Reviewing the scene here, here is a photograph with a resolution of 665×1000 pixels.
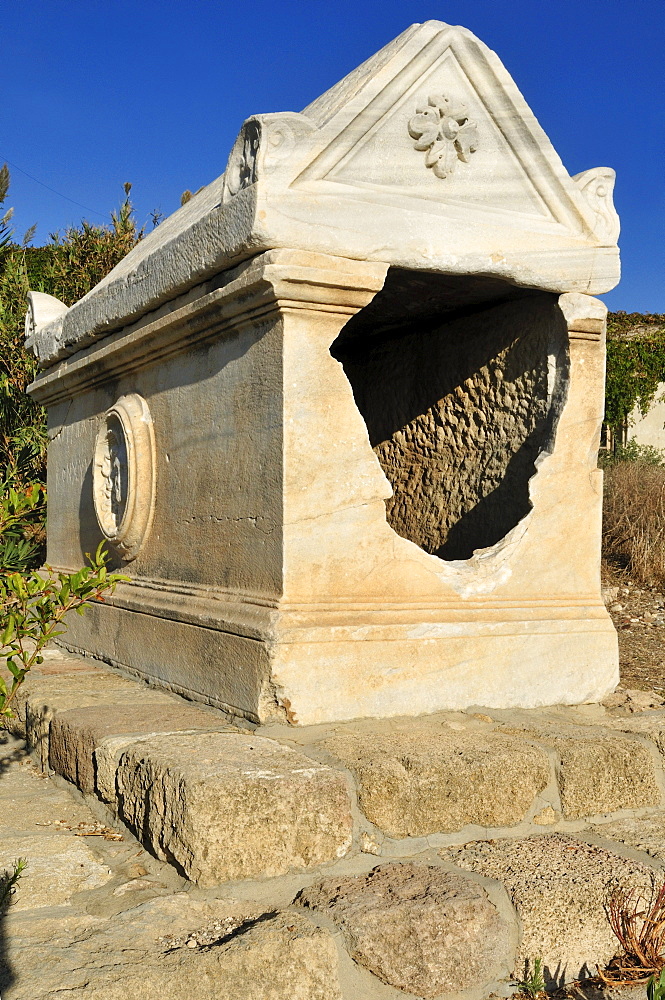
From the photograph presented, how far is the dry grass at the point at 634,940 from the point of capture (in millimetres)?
2076

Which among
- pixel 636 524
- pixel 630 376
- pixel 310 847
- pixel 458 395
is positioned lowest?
pixel 310 847

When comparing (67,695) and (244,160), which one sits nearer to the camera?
(244,160)

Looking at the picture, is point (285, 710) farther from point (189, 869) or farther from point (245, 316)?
point (245, 316)

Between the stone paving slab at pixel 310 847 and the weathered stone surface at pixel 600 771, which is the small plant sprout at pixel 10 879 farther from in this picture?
the weathered stone surface at pixel 600 771

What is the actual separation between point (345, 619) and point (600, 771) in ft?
2.86

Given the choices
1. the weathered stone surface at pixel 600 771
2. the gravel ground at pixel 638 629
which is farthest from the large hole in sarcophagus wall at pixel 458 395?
the gravel ground at pixel 638 629

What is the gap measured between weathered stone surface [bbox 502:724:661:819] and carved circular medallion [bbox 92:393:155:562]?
179cm

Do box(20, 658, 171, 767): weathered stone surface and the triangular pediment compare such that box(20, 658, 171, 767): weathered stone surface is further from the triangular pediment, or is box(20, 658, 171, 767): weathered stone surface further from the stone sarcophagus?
the triangular pediment

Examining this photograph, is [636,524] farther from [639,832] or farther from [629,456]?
[639,832]

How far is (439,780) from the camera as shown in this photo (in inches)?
95.3

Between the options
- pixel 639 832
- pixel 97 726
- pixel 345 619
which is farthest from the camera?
pixel 345 619

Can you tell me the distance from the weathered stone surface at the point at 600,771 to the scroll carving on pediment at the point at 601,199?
186 centimetres

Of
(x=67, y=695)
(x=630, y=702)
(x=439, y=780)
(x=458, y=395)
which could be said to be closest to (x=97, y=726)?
(x=67, y=695)

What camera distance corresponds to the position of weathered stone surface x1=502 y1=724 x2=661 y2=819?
2.63 m
